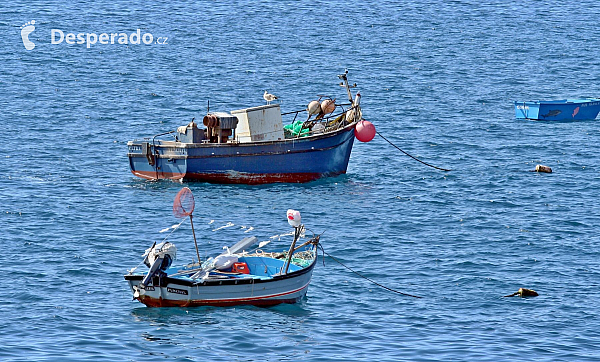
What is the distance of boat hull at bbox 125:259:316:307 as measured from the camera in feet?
98.6

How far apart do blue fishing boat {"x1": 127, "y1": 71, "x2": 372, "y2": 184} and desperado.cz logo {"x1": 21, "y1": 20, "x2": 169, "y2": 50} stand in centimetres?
5268

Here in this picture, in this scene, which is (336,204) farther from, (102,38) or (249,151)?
(102,38)

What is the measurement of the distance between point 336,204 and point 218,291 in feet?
49.1

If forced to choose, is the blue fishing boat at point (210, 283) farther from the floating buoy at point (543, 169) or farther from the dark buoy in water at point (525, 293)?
the floating buoy at point (543, 169)

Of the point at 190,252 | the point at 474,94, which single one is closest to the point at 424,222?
the point at 190,252

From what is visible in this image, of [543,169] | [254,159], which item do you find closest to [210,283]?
[254,159]

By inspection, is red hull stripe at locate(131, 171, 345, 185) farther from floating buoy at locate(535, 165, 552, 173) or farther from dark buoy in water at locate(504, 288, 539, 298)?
dark buoy in water at locate(504, 288, 539, 298)

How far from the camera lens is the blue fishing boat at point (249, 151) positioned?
47156mm

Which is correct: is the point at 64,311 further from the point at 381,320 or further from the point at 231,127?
the point at 231,127

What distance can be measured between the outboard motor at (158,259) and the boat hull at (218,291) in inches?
10.3

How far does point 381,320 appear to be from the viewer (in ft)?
99.0

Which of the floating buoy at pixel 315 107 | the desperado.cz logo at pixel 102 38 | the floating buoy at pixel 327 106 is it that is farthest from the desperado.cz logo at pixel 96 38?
the floating buoy at pixel 327 106

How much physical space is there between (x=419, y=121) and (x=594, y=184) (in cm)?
1891

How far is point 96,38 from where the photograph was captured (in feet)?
335
